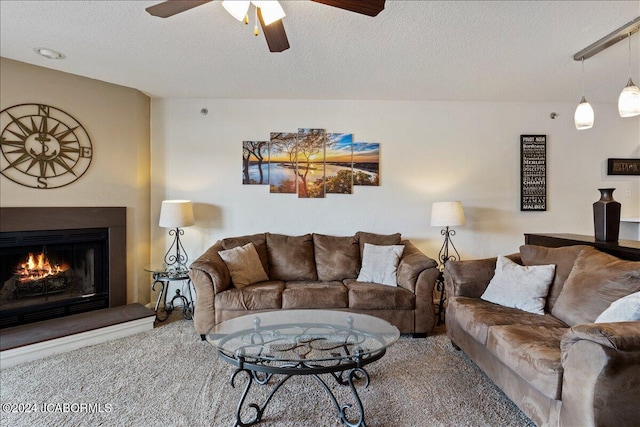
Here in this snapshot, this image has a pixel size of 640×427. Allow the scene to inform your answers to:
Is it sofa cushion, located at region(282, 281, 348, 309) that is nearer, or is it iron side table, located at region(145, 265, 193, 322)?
sofa cushion, located at region(282, 281, 348, 309)

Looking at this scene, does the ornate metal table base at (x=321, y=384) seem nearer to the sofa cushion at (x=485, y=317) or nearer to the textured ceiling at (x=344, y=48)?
the sofa cushion at (x=485, y=317)

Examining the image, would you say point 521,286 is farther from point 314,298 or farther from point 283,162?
point 283,162

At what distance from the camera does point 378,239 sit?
3.57 meters

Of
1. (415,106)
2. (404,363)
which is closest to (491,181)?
(415,106)

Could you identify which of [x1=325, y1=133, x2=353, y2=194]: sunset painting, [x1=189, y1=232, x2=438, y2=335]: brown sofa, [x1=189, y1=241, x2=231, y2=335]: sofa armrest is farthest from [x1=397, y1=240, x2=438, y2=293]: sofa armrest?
[x1=189, y1=241, x2=231, y2=335]: sofa armrest

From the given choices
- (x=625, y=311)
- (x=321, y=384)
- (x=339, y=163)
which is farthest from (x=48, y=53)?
(x=625, y=311)

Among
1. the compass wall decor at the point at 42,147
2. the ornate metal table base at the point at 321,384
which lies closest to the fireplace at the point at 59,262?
the compass wall decor at the point at 42,147

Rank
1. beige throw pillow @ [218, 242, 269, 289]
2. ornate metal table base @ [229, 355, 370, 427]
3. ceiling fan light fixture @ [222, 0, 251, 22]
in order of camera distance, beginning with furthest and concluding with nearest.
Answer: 1. beige throw pillow @ [218, 242, 269, 289]
2. ornate metal table base @ [229, 355, 370, 427]
3. ceiling fan light fixture @ [222, 0, 251, 22]

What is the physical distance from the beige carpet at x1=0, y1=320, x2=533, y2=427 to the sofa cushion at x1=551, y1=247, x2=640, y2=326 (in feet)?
2.36

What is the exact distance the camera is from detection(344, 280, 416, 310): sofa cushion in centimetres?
288

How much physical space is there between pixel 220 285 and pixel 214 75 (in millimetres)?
2023

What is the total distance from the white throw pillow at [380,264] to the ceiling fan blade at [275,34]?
216 centimetres

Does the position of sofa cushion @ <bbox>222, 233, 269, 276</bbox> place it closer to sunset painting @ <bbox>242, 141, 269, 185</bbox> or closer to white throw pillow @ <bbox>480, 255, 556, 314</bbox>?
sunset painting @ <bbox>242, 141, 269, 185</bbox>

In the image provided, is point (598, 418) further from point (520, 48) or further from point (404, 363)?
point (520, 48)
